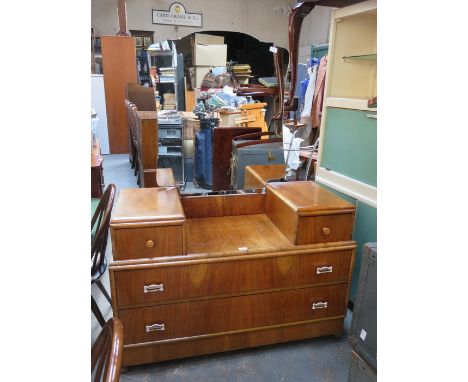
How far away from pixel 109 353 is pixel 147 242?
2.29ft

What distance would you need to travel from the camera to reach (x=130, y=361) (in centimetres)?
152

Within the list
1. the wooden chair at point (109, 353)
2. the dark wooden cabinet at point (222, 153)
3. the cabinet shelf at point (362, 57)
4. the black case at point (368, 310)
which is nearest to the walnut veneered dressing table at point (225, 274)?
the black case at point (368, 310)

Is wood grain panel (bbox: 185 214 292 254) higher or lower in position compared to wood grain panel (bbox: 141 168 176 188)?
lower

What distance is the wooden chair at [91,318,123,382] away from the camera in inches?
25.1

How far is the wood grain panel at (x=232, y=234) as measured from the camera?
153cm

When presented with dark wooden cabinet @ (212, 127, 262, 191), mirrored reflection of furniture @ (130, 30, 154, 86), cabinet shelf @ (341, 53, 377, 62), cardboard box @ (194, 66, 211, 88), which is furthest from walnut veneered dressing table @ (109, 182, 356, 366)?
cardboard box @ (194, 66, 211, 88)

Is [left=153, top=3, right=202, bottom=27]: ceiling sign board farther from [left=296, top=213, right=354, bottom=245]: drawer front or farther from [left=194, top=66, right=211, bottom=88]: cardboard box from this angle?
[left=296, top=213, right=354, bottom=245]: drawer front

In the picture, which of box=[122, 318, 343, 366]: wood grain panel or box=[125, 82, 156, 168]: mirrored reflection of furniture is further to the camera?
box=[125, 82, 156, 168]: mirrored reflection of furniture

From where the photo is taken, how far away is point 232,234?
5.45 feet

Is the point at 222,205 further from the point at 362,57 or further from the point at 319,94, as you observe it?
the point at 319,94

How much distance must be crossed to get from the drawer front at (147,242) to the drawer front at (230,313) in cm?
25

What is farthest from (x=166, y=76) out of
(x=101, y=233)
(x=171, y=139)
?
(x=101, y=233)
